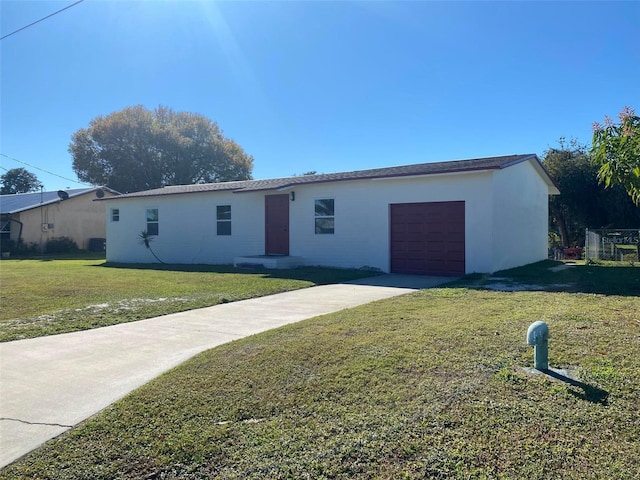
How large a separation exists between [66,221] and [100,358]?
3014 cm

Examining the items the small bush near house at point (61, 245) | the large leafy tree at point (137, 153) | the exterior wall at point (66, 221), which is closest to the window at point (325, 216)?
the exterior wall at point (66, 221)

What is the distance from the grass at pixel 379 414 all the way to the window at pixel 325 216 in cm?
1027

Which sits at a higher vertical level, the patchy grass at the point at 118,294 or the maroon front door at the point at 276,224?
the maroon front door at the point at 276,224

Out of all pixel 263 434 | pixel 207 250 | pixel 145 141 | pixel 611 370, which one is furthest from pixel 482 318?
pixel 145 141

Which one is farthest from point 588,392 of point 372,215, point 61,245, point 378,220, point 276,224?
point 61,245

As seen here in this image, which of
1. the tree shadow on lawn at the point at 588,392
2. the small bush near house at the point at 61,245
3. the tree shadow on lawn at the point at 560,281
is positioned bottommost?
the tree shadow on lawn at the point at 588,392

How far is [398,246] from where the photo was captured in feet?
47.1

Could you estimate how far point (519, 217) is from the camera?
49.9 feet

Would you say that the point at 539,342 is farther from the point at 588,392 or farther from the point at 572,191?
the point at 572,191

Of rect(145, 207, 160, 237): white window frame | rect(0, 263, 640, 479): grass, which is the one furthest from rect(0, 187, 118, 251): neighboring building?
rect(0, 263, 640, 479): grass

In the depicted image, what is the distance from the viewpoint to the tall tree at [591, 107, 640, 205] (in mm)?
4277

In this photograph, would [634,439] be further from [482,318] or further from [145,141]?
[145,141]

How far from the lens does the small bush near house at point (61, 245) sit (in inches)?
1213

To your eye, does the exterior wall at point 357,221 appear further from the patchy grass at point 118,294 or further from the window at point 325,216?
the patchy grass at point 118,294
